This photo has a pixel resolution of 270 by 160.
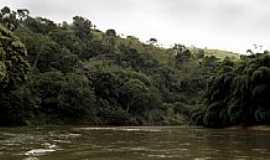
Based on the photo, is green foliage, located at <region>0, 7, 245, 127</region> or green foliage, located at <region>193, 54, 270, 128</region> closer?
green foliage, located at <region>193, 54, 270, 128</region>

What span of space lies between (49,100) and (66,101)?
2625mm

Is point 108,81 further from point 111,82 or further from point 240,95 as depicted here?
point 240,95

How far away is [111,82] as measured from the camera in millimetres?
91062

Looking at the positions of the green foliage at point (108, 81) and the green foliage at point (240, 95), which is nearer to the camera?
the green foliage at point (240, 95)

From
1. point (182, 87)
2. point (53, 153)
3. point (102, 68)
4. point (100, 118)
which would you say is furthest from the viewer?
point (182, 87)

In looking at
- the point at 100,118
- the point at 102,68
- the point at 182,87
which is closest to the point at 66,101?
the point at 100,118

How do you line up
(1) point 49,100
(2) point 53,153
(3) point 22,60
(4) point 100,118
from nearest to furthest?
(2) point 53,153 < (3) point 22,60 < (1) point 49,100 < (4) point 100,118

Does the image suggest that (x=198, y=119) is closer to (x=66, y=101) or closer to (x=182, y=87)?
(x=66, y=101)

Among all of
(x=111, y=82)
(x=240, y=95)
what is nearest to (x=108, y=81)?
(x=111, y=82)

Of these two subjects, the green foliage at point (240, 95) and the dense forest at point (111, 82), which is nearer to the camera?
the green foliage at point (240, 95)

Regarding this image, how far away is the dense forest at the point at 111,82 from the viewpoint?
57281 millimetres

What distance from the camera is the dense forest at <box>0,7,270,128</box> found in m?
57.3

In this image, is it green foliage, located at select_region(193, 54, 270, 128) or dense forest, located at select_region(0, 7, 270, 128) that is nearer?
green foliage, located at select_region(193, 54, 270, 128)

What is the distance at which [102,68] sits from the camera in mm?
94750
